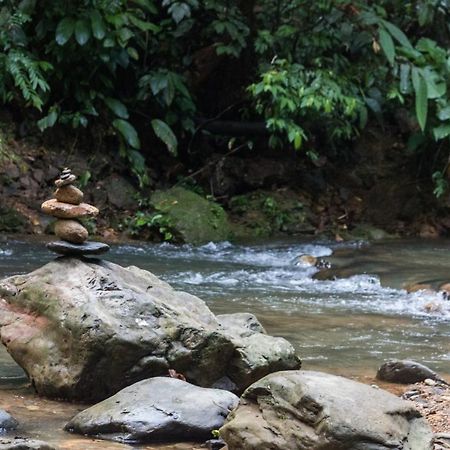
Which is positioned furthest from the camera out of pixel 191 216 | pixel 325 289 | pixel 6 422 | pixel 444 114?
pixel 444 114

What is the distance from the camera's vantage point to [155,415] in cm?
323

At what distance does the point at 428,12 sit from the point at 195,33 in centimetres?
282

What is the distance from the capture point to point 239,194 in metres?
10.8

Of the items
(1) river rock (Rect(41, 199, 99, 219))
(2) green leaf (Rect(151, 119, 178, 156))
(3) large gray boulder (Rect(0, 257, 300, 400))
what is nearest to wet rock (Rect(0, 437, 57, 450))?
(3) large gray boulder (Rect(0, 257, 300, 400))

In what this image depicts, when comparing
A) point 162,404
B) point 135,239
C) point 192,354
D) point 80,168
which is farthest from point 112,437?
point 80,168

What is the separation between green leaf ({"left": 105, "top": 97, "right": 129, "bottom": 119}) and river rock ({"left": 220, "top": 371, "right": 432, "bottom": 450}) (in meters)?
Answer: 7.18

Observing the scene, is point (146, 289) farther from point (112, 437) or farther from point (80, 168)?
point (80, 168)

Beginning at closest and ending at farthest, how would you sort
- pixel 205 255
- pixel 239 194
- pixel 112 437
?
pixel 112 437 → pixel 205 255 → pixel 239 194

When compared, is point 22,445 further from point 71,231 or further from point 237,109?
point 237,109

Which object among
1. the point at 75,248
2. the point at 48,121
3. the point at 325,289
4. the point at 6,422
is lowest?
the point at 325,289

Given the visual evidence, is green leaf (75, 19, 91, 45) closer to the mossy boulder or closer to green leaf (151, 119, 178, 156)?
green leaf (151, 119, 178, 156)

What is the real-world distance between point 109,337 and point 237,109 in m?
7.81

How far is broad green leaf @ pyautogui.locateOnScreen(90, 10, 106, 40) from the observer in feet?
29.9

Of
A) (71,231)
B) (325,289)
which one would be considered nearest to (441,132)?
(325,289)
